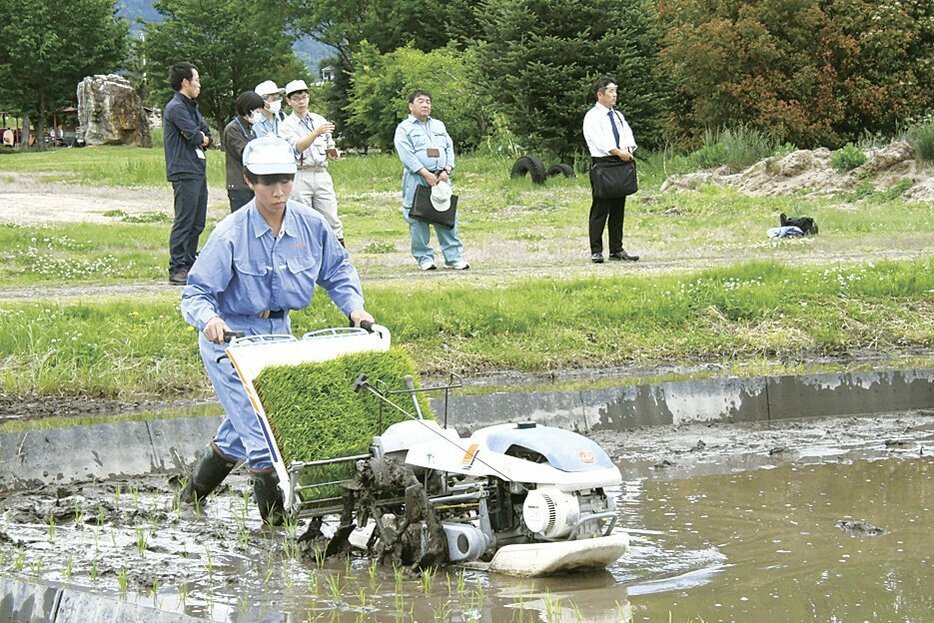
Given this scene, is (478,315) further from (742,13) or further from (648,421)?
(742,13)

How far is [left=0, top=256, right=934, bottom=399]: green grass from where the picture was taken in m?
10.5

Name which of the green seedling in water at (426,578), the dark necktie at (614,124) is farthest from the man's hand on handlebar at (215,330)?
the dark necktie at (614,124)

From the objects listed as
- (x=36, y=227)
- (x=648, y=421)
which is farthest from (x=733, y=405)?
(x=36, y=227)

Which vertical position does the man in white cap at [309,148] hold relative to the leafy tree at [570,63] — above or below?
below

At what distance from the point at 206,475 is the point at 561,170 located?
2653cm

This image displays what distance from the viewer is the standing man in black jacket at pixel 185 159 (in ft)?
41.8

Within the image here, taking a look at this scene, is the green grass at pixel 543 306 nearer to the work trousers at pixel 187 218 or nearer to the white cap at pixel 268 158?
the work trousers at pixel 187 218

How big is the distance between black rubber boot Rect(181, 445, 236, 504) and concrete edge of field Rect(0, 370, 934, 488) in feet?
4.03

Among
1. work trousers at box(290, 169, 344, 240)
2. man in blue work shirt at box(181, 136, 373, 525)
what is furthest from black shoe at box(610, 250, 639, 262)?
man in blue work shirt at box(181, 136, 373, 525)

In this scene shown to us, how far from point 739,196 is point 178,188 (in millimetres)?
14925

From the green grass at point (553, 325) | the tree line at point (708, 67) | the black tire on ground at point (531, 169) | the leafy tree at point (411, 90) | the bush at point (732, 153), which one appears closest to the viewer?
the green grass at point (553, 325)

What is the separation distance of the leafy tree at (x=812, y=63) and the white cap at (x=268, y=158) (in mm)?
27890

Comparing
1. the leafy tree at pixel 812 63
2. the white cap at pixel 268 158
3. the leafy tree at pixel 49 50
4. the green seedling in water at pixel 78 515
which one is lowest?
the green seedling in water at pixel 78 515

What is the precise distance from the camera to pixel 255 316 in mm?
6883
